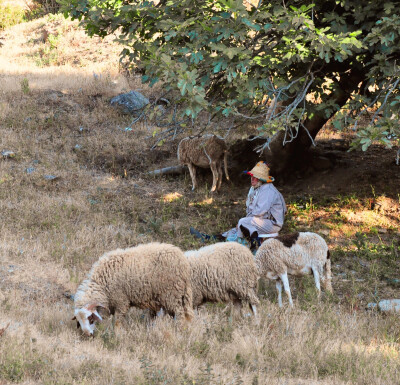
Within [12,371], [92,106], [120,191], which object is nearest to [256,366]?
→ [12,371]

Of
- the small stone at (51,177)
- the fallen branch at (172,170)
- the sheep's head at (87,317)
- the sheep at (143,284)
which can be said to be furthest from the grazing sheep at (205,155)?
the sheep's head at (87,317)

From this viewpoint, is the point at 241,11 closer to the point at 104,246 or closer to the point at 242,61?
the point at 242,61

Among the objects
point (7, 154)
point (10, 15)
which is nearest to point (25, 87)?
point (7, 154)

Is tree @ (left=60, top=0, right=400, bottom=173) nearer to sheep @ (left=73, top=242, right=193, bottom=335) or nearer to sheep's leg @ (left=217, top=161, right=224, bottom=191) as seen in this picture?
sheep @ (left=73, top=242, right=193, bottom=335)

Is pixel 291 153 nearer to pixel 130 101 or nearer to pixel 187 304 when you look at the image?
pixel 130 101

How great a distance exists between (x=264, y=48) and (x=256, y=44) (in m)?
0.83

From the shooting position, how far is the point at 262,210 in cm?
905

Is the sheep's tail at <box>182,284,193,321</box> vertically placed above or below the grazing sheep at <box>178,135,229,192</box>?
below

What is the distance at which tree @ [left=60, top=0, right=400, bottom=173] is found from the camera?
6.91 m

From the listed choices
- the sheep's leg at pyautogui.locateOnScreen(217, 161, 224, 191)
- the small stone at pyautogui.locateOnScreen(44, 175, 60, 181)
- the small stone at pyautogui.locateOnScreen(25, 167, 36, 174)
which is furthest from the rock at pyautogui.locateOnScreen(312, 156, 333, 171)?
the small stone at pyautogui.locateOnScreen(25, 167, 36, 174)

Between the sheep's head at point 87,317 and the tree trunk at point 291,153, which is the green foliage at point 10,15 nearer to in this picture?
the tree trunk at point 291,153

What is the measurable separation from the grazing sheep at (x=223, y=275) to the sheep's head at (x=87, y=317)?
1.17m

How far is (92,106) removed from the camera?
16.3 m

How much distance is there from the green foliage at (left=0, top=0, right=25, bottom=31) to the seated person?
20.2 metres
